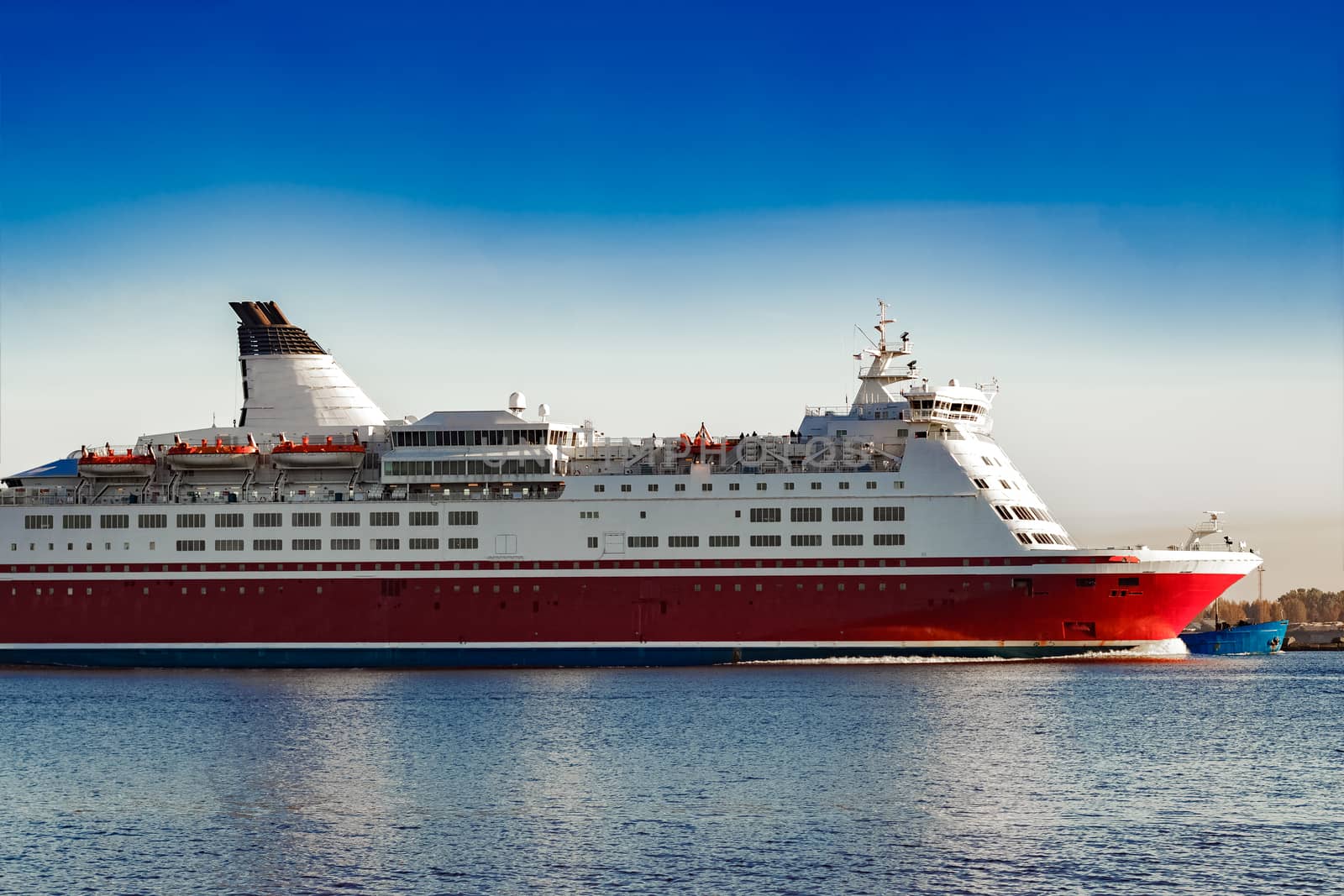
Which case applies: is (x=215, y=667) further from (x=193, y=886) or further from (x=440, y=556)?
(x=193, y=886)

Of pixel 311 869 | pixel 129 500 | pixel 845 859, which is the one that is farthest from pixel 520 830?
pixel 129 500

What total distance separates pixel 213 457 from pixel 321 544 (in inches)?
Answer: 233

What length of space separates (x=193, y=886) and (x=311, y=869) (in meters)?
1.88

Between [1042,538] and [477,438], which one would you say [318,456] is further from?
[1042,538]

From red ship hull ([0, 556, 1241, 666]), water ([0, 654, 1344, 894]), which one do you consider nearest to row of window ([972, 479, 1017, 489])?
red ship hull ([0, 556, 1241, 666])

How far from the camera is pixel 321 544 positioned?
200 feet

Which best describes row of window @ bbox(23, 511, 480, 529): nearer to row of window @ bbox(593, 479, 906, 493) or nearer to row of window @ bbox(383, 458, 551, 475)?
row of window @ bbox(383, 458, 551, 475)

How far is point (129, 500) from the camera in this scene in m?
63.2

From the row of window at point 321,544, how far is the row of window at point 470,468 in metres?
2.58

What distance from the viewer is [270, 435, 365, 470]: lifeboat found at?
62594 mm

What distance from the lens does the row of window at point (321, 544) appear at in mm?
60469

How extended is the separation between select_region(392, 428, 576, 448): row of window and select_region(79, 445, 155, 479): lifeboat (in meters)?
9.85

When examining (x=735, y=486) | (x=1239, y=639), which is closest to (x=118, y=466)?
(x=735, y=486)

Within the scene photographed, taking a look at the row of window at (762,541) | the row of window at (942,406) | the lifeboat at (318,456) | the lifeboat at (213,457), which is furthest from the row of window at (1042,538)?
the lifeboat at (213,457)
